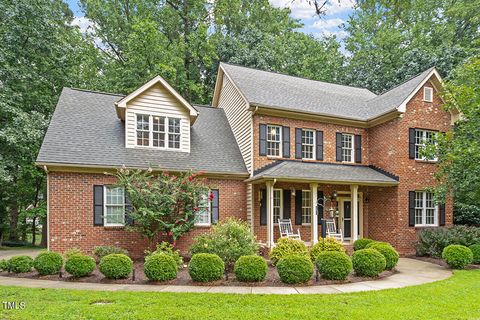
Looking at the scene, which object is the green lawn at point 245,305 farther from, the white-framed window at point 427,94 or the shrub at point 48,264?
the white-framed window at point 427,94

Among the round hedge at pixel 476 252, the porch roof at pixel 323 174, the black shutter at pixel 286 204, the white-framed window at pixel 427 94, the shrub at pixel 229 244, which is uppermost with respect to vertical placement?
the white-framed window at pixel 427 94

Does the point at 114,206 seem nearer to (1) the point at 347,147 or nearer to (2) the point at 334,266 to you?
(2) the point at 334,266

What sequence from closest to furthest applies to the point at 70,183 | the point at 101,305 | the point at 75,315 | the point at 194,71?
the point at 75,315 < the point at 101,305 < the point at 70,183 < the point at 194,71

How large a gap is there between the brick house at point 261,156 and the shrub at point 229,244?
2.16m

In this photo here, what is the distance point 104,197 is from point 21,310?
6.23 m

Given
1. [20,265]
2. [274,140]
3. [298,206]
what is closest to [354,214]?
[298,206]

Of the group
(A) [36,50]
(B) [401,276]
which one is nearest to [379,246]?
(B) [401,276]

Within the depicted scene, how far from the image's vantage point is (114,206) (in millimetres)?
11836

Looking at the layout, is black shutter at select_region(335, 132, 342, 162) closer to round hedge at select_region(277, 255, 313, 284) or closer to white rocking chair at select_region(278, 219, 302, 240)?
white rocking chair at select_region(278, 219, 302, 240)

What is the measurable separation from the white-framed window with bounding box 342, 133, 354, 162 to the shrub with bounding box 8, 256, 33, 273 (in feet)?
44.9

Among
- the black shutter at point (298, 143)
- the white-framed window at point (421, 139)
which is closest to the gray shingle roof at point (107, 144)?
the black shutter at point (298, 143)

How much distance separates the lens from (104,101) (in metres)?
15.1

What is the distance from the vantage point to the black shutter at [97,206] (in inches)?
451

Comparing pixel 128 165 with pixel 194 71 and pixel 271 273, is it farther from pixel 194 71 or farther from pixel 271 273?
pixel 194 71
